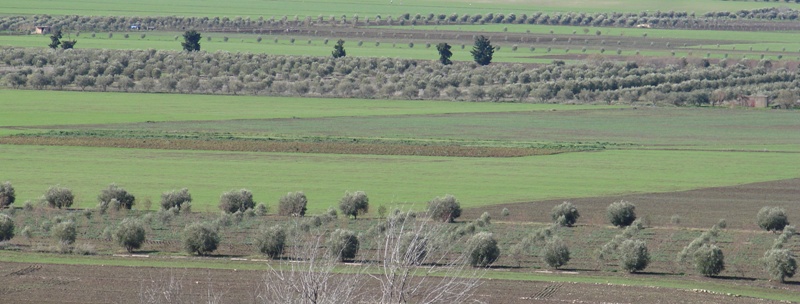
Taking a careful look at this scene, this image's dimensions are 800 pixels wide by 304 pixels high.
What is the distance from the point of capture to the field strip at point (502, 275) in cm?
3725

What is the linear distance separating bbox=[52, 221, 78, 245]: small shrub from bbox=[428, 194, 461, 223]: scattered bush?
1174 centimetres

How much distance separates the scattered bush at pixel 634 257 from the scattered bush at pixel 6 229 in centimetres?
1845

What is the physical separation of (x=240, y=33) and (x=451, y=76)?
214 ft

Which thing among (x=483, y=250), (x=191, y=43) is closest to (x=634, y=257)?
(x=483, y=250)

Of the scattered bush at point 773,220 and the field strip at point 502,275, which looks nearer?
the field strip at point 502,275

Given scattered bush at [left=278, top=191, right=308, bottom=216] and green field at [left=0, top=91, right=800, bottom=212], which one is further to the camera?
green field at [left=0, top=91, right=800, bottom=212]

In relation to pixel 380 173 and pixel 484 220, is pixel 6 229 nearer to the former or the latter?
pixel 484 220

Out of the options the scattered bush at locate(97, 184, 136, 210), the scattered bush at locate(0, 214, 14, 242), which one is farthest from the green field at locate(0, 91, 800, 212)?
the scattered bush at locate(0, 214, 14, 242)

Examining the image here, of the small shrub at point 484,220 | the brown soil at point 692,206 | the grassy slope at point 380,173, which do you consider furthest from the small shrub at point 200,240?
the brown soil at point 692,206

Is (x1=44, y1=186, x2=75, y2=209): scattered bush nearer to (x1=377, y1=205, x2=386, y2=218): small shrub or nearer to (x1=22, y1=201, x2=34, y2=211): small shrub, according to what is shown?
(x1=22, y1=201, x2=34, y2=211): small shrub

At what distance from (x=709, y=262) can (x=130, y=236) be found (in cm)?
1688

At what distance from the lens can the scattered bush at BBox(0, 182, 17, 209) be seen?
5119 cm

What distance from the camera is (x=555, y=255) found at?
4047cm

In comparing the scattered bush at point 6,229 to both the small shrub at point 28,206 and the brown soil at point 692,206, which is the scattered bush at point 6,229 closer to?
the small shrub at point 28,206
